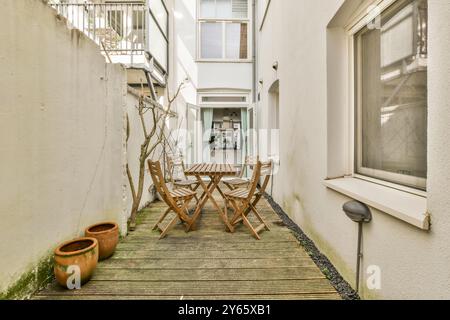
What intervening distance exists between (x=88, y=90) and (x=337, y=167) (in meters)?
2.35

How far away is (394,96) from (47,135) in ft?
7.80

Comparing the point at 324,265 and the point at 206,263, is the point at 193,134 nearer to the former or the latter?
the point at 206,263

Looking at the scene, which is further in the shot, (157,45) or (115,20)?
(157,45)

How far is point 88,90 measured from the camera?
205cm

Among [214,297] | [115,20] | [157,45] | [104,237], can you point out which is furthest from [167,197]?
[157,45]

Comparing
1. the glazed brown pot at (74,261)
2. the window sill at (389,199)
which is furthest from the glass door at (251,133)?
the glazed brown pot at (74,261)

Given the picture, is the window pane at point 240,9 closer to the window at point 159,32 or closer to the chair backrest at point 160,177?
the window at point 159,32

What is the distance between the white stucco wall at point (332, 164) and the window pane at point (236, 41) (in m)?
2.33

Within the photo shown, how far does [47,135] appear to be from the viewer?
62.6 inches

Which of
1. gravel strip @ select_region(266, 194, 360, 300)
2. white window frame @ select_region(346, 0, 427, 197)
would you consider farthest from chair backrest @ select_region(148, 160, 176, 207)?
white window frame @ select_region(346, 0, 427, 197)

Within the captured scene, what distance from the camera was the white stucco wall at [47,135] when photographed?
4.32 ft

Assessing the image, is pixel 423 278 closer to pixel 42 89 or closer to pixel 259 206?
pixel 42 89
